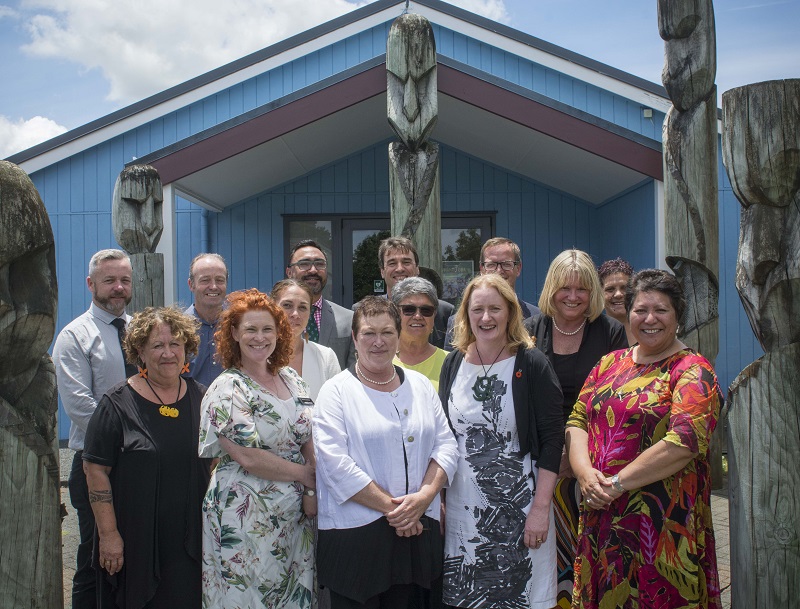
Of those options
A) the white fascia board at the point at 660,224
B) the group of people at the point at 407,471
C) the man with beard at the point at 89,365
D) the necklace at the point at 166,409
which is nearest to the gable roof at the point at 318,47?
the white fascia board at the point at 660,224

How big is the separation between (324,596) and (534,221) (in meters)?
7.29

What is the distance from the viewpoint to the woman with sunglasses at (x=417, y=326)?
3553 mm

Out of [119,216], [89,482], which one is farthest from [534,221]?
[89,482]

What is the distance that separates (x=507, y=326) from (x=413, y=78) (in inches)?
107

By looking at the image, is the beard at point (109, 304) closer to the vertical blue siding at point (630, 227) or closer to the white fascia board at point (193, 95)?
the vertical blue siding at point (630, 227)

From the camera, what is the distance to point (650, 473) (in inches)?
106

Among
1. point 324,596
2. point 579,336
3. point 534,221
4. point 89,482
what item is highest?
point 534,221

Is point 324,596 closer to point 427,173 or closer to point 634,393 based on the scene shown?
point 634,393

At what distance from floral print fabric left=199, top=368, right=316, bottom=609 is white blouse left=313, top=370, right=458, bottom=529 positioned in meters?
0.17

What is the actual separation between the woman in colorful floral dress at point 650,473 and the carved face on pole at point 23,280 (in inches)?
83.6

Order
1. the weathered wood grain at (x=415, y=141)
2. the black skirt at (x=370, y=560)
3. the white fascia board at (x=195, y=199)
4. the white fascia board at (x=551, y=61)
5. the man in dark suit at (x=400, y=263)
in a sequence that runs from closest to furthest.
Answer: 1. the black skirt at (x=370, y=560)
2. the man in dark suit at (x=400, y=263)
3. the weathered wood grain at (x=415, y=141)
4. the white fascia board at (x=195, y=199)
5. the white fascia board at (x=551, y=61)

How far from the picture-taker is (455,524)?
3082 mm

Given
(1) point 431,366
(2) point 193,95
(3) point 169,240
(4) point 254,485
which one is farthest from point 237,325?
(2) point 193,95

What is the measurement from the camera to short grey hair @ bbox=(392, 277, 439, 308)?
357 cm
